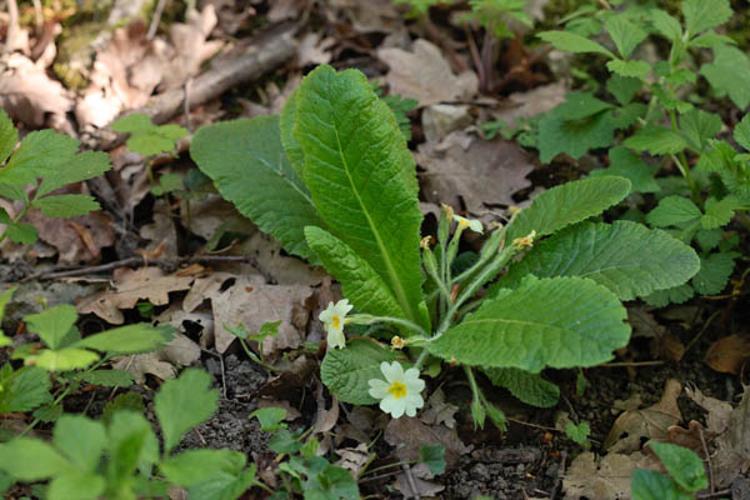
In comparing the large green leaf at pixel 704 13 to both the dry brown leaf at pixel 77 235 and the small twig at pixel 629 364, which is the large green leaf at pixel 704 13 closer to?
the small twig at pixel 629 364

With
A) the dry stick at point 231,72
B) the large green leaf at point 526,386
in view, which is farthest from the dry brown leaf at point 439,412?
the dry stick at point 231,72

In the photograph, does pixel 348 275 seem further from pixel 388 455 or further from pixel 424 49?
pixel 424 49

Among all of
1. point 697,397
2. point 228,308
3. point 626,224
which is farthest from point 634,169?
point 228,308

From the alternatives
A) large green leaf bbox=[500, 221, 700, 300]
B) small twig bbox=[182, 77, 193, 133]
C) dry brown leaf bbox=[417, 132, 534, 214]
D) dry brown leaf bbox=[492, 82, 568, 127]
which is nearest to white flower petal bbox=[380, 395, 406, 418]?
large green leaf bbox=[500, 221, 700, 300]

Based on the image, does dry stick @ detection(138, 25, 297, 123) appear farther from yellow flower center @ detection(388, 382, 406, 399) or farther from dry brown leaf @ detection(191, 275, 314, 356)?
yellow flower center @ detection(388, 382, 406, 399)

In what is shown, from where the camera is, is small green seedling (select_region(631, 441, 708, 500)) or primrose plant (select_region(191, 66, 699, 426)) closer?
small green seedling (select_region(631, 441, 708, 500))

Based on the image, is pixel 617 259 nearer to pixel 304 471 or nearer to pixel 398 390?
pixel 398 390
